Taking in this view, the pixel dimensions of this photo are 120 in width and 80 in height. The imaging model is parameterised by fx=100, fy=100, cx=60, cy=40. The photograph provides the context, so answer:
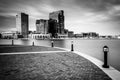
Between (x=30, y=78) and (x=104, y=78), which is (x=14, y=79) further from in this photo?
(x=104, y=78)

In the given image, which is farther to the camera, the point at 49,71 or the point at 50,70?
the point at 50,70

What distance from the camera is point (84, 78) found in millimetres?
4273

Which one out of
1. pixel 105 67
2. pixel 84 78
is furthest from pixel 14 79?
pixel 105 67

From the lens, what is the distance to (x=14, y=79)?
13.6 feet

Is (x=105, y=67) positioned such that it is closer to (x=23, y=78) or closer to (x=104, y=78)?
(x=104, y=78)

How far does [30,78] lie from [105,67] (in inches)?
168

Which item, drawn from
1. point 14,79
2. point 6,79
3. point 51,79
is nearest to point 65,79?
point 51,79

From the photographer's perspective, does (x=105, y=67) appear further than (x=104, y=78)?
Yes

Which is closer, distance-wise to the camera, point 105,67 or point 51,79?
point 51,79

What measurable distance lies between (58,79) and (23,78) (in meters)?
1.48

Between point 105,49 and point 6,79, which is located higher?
point 105,49

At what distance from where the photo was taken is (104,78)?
425 centimetres

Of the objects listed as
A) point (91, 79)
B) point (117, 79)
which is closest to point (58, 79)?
point (91, 79)

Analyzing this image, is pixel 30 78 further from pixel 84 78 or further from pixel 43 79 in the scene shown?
pixel 84 78
